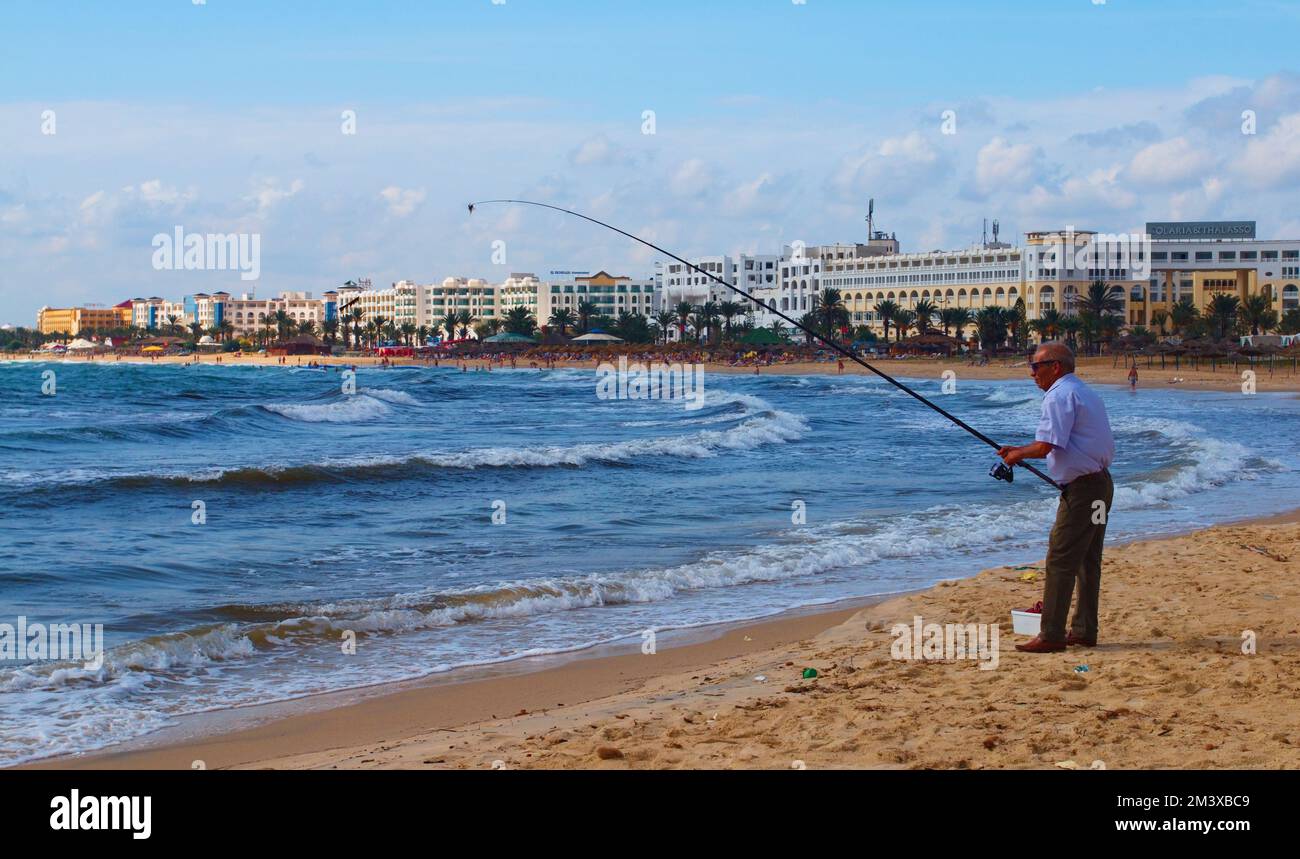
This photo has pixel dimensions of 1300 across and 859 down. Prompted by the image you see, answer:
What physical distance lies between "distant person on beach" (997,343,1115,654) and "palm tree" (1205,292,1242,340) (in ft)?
310

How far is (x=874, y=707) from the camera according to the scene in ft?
18.2

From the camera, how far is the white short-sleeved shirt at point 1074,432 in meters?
6.00

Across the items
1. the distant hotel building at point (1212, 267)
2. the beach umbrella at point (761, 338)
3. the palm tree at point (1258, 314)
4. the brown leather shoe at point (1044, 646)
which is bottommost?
the brown leather shoe at point (1044, 646)

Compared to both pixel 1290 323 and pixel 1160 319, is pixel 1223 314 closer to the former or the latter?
pixel 1290 323

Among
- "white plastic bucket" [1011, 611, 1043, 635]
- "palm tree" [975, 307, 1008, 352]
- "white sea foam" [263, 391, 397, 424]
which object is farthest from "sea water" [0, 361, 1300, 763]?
"palm tree" [975, 307, 1008, 352]

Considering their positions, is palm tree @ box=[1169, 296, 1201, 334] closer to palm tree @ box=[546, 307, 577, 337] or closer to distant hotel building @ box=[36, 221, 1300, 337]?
distant hotel building @ box=[36, 221, 1300, 337]

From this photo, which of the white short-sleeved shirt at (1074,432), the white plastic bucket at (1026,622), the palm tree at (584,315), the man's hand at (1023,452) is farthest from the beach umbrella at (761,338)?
the man's hand at (1023,452)

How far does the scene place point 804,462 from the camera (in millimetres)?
22797

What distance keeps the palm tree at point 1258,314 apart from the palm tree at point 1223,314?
0.80 metres

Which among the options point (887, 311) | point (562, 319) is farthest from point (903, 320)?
point (562, 319)

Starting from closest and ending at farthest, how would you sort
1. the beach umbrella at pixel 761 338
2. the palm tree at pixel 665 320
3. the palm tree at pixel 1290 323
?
the palm tree at pixel 1290 323, the beach umbrella at pixel 761 338, the palm tree at pixel 665 320

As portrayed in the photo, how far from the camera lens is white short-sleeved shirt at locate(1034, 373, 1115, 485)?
600 centimetres

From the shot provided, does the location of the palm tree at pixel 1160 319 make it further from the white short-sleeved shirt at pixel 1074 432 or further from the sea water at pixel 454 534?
the white short-sleeved shirt at pixel 1074 432
